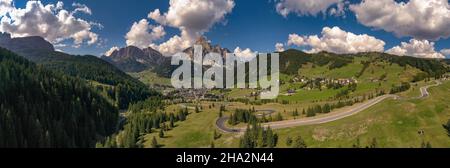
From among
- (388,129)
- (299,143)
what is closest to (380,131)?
(388,129)

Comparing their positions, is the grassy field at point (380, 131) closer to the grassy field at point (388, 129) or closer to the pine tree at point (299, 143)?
the grassy field at point (388, 129)

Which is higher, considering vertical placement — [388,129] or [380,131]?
[388,129]

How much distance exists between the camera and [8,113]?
6171 inches

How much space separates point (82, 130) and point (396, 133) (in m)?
168

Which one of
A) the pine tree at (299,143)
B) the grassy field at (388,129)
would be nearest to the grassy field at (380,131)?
the grassy field at (388,129)

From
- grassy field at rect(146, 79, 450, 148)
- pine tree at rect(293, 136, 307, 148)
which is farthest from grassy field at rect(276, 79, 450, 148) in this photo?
pine tree at rect(293, 136, 307, 148)

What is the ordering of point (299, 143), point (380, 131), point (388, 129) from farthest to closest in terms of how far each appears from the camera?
1. point (388, 129)
2. point (380, 131)
3. point (299, 143)

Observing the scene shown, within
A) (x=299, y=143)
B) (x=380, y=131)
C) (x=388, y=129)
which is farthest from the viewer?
(x=388, y=129)

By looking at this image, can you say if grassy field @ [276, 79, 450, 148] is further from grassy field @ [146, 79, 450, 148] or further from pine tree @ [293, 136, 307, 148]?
pine tree @ [293, 136, 307, 148]

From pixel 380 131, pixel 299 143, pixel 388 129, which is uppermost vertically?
pixel 388 129

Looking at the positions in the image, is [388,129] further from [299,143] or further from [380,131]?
[299,143]
